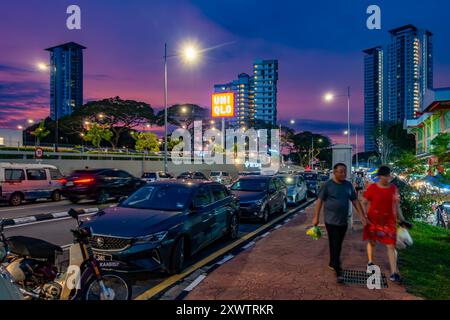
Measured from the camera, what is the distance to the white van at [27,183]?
16109 mm

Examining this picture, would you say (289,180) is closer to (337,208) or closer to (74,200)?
(74,200)

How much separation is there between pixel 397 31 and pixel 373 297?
105m

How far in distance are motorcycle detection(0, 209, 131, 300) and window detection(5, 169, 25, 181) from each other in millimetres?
13353

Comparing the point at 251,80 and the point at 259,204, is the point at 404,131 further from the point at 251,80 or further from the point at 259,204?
the point at 251,80

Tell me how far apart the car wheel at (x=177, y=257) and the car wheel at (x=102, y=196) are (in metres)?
11.9

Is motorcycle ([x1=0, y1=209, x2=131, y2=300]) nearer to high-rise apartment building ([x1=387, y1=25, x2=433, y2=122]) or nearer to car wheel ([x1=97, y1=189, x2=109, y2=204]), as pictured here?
car wheel ([x1=97, y1=189, x2=109, y2=204])

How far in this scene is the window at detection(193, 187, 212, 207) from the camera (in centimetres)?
744

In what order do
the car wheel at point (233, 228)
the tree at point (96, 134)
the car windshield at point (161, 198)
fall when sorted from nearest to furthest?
the car windshield at point (161, 198), the car wheel at point (233, 228), the tree at point (96, 134)

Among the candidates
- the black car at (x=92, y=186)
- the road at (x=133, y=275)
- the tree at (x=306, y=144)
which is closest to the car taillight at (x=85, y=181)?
the black car at (x=92, y=186)

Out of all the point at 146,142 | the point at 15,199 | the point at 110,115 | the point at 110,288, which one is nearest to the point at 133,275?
the point at 110,288

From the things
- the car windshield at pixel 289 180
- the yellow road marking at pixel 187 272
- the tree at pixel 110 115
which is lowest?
the yellow road marking at pixel 187 272

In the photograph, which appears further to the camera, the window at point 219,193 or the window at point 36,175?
the window at point 36,175

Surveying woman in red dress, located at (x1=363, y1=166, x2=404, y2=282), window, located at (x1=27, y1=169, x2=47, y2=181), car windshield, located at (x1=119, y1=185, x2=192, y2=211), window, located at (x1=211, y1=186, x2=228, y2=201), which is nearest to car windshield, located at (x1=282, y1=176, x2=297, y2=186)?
window, located at (x1=211, y1=186, x2=228, y2=201)

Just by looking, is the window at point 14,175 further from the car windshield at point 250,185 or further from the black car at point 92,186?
the car windshield at point 250,185
